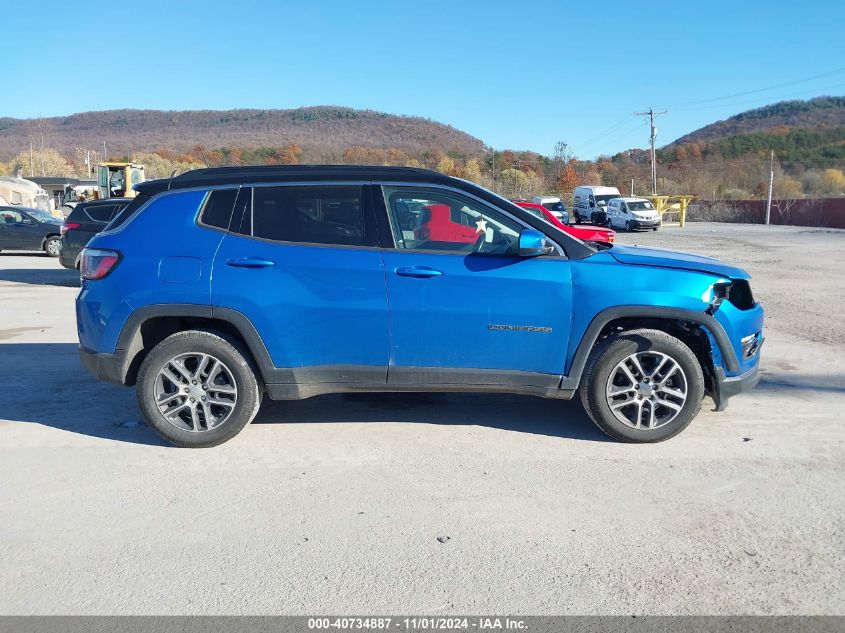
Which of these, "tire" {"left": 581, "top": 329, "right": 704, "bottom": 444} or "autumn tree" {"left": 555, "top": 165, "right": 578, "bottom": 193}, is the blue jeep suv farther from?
"autumn tree" {"left": 555, "top": 165, "right": 578, "bottom": 193}

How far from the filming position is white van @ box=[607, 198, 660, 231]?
125 ft

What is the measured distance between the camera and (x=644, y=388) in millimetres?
4953

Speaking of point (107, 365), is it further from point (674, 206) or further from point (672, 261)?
point (674, 206)

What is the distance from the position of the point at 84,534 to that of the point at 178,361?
1455mm

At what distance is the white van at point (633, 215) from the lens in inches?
1503

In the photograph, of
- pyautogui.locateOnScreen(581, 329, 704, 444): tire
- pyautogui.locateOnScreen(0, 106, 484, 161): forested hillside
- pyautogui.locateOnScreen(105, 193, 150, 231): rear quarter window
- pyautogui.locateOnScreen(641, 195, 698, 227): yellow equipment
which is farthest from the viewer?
pyautogui.locateOnScreen(0, 106, 484, 161): forested hillside

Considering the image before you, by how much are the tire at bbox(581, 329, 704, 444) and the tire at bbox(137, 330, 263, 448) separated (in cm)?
236

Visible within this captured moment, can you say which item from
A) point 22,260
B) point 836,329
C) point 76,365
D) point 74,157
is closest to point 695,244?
point 836,329

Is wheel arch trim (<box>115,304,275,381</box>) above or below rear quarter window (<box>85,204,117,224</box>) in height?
below

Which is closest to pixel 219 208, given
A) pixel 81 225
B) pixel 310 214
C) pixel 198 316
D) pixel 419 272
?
pixel 310 214

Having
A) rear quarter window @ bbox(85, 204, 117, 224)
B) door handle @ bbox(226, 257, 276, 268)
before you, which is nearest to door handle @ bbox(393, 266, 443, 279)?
door handle @ bbox(226, 257, 276, 268)

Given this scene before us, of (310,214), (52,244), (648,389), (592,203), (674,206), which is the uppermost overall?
(592,203)

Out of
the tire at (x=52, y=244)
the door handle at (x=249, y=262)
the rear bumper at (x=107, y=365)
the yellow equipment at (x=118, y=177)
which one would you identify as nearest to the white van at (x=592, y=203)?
the yellow equipment at (x=118, y=177)

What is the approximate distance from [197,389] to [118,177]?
31.8 meters
